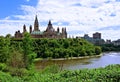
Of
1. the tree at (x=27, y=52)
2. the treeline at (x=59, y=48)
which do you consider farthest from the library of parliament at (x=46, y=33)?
the tree at (x=27, y=52)

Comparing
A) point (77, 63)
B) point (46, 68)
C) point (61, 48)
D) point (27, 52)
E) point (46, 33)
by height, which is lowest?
point (77, 63)

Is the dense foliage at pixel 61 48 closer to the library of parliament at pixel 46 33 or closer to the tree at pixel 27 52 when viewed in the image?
the library of parliament at pixel 46 33

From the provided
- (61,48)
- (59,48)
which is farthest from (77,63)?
(61,48)

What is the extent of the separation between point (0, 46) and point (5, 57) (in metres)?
3.29

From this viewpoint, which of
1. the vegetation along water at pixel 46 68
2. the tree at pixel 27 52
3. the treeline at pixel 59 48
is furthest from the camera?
the treeline at pixel 59 48

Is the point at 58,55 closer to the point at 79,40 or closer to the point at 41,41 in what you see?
the point at 41,41

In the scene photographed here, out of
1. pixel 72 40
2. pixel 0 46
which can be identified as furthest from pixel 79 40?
pixel 0 46

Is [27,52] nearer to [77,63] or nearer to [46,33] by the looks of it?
[77,63]

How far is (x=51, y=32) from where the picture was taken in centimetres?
12738

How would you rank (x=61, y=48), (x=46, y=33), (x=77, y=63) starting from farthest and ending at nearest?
(x=46, y=33) < (x=61, y=48) < (x=77, y=63)

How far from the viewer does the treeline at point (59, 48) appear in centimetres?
8962

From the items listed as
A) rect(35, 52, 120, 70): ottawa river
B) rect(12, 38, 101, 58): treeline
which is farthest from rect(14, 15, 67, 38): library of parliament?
rect(35, 52, 120, 70): ottawa river

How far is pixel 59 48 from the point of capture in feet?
318

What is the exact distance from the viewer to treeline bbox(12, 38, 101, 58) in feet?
294
